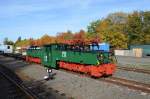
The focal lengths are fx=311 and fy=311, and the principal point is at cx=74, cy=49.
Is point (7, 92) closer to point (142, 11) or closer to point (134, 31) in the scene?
point (134, 31)

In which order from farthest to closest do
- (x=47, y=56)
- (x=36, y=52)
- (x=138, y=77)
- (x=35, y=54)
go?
1. (x=35, y=54)
2. (x=36, y=52)
3. (x=47, y=56)
4. (x=138, y=77)

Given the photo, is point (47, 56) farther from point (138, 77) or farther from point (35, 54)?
point (138, 77)

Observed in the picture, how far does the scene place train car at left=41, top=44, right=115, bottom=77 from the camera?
73.9ft

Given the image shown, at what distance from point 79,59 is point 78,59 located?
0.25 meters

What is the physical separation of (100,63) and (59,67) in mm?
10095

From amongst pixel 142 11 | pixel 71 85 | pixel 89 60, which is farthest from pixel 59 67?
pixel 142 11

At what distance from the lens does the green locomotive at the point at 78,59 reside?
2253cm

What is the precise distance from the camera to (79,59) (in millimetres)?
25141

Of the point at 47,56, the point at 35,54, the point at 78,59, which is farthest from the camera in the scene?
the point at 35,54

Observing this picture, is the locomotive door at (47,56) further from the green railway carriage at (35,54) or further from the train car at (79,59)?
the green railway carriage at (35,54)

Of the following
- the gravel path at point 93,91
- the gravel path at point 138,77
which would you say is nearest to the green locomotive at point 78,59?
Result: the gravel path at point 138,77

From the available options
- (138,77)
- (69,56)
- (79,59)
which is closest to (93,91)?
(138,77)

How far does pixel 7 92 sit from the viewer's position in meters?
17.9

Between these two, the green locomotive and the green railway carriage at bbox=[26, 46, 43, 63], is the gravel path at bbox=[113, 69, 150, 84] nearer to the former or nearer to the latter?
the green locomotive
